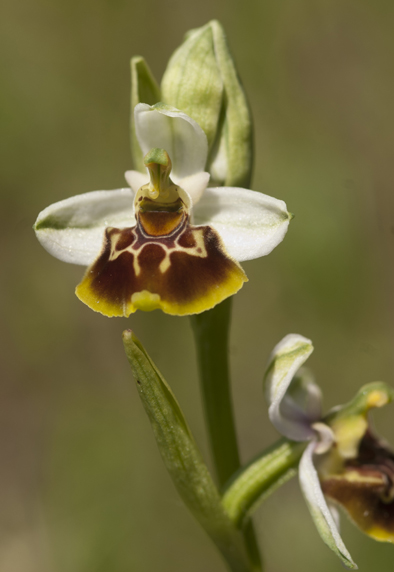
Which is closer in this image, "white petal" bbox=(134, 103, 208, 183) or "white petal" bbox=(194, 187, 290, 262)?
"white petal" bbox=(194, 187, 290, 262)

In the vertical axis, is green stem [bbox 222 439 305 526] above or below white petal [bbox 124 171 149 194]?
below

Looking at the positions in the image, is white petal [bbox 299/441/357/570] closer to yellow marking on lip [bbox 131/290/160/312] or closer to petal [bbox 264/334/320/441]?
petal [bbox 264/334/320/441]

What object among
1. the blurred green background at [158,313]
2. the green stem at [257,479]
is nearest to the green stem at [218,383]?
the green stem at [257,479]

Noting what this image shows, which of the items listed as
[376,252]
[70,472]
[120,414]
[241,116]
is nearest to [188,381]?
[120,414]

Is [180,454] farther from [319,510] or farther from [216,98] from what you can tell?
[216,98]

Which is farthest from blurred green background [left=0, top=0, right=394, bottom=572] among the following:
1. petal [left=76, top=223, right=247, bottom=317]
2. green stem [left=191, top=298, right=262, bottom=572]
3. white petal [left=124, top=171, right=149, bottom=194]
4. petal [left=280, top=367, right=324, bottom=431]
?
petal [left=76, top=223, right=247, bottom=317]

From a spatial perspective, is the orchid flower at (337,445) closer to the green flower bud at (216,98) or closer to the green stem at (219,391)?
the green stem at (219,391)
